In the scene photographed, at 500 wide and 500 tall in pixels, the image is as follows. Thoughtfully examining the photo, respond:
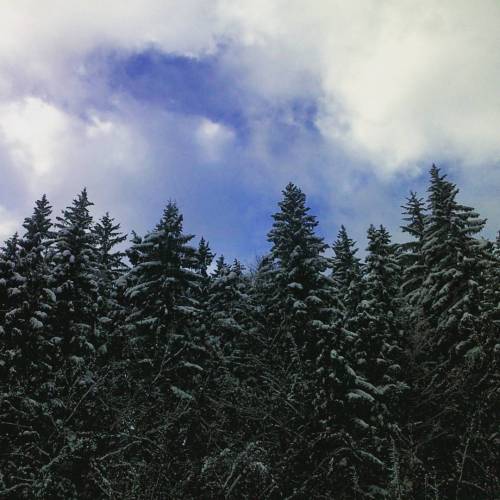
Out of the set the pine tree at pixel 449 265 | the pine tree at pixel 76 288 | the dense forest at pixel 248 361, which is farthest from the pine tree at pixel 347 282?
the pine tree at pixel 76 288

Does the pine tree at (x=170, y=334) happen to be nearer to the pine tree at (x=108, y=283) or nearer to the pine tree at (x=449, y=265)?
the pine tree at (x=108, y=283)

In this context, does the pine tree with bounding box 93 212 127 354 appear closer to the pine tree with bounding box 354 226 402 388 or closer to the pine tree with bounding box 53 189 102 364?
the pine tree with bounding box 53 189 102 364

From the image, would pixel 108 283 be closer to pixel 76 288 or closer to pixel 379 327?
pixel 76 288

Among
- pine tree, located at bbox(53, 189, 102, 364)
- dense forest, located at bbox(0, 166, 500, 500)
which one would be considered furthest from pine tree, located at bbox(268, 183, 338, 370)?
pine tree, located at bbox(53, 189, 102, 364)

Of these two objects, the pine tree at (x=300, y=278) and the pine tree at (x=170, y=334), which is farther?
the pine tree at (x=300, y=278)

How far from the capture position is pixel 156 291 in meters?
20.6

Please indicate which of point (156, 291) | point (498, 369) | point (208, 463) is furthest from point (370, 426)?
point (156, 291)

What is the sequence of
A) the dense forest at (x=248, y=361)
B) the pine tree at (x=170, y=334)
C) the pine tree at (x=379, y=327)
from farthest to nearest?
the pine tree at (x=379, y=327) < the pine tree at (x=170, y=334) < the dense forest at (x=248, y=361)

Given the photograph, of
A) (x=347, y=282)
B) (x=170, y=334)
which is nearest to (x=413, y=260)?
(x=347, y=282)

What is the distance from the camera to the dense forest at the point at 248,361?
1325 centimetres

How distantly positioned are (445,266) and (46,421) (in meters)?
18.3

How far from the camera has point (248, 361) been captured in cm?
2175

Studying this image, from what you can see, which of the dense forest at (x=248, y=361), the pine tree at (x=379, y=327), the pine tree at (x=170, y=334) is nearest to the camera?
the dense forest at (x=248, y=361)

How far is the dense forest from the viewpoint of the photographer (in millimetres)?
13250
